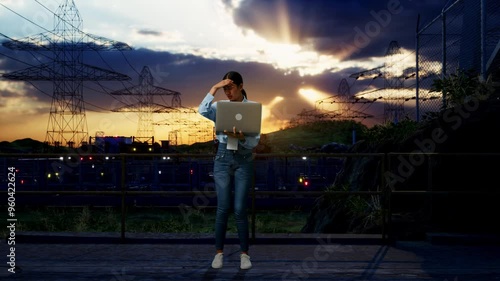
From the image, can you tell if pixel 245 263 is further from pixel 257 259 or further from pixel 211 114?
pixel 211 114

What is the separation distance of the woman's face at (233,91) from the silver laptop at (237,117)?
0.57 feet

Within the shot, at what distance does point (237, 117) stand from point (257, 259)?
1.99m

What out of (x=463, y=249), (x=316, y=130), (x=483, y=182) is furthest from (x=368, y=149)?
(x=316, y=130)

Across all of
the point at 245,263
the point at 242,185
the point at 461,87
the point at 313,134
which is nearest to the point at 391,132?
the point at 461,87

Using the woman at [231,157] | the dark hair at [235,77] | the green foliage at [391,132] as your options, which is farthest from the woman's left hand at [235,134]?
the green foliage at [391,132]

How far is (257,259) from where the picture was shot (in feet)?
22.3

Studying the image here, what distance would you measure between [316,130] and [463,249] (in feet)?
507

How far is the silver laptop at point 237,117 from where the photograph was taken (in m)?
5.80

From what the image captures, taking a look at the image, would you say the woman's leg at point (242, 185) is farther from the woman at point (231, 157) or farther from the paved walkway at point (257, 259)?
the paved walkway at point (257, 259)

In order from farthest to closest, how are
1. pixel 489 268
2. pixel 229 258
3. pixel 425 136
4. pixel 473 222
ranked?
1. pixel 425 136
2. pixel 473 222
3. pixel 229 258
4. pixel 489 268

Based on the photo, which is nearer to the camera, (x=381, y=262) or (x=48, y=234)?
(x=381, y=262)

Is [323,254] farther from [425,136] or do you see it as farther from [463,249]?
[425,136]

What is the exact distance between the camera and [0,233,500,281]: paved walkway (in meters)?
5.88

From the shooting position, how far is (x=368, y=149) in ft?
52.2
